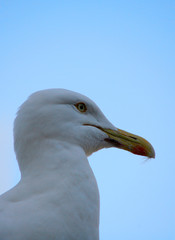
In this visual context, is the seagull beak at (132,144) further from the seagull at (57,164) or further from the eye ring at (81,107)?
the eye ring at (81,107)

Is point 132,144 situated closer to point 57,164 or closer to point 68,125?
point 68,125

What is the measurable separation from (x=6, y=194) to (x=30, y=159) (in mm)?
410

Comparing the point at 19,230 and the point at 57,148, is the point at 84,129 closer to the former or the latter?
the point at 57,148

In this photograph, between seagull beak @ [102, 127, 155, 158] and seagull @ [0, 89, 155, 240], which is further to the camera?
seagull beak @ [102, 127, 155, 158]

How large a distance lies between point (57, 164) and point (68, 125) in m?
0.46

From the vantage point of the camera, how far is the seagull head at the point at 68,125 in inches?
128

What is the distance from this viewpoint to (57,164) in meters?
3.05

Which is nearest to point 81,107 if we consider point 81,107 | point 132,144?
point 81,107

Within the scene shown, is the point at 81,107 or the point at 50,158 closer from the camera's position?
the point at 50,158

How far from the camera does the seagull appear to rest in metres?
2.56

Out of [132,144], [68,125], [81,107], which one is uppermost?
Result: [81,107]

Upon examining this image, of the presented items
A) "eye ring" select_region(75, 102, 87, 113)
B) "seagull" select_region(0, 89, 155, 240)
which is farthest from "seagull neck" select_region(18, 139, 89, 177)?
"eye ring" select_region(75, 102, 87, 113)

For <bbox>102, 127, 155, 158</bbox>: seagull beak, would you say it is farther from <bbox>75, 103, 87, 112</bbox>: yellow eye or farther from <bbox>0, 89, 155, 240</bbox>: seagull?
<bbox>75, 103, 87, 112</bbox>: yellow eye

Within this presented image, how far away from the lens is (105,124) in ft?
12.4
